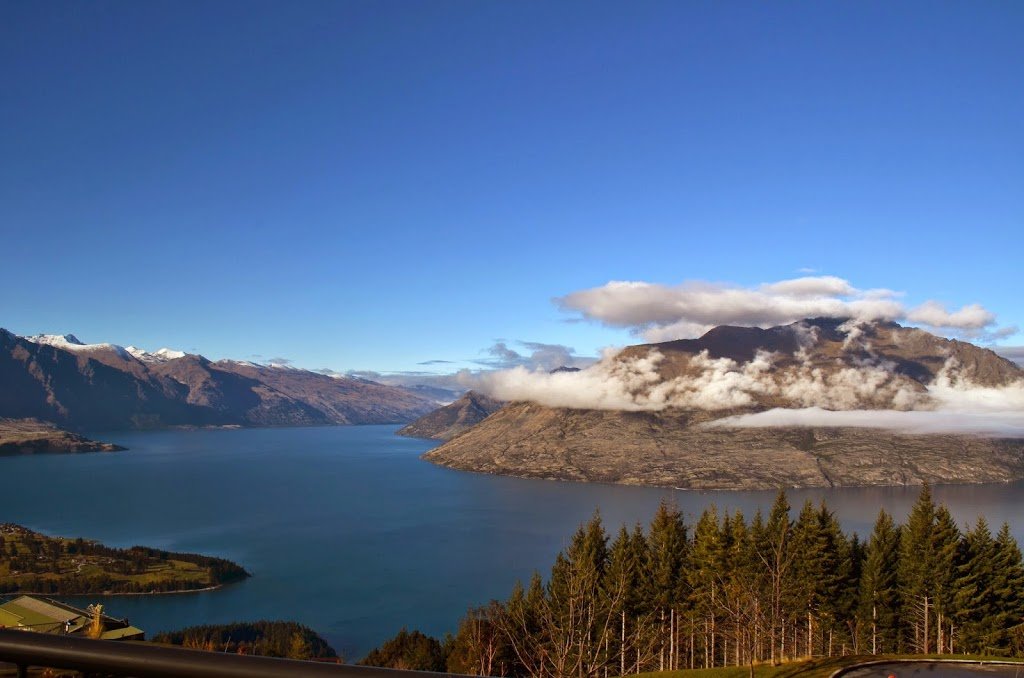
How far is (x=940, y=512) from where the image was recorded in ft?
129

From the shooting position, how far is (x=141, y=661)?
2166 mm

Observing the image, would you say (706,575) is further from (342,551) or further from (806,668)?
(342,551)

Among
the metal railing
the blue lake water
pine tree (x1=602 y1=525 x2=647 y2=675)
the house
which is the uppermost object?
the metal railing

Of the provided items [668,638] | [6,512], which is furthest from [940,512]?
[6,512]

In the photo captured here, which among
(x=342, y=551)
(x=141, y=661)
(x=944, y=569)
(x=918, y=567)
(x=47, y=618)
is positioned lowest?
(x=342, y=551)

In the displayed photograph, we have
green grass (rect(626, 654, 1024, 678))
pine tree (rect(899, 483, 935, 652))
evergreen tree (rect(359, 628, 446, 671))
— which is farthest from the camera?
evergreen tree (rect(359, 628, 446, 671))

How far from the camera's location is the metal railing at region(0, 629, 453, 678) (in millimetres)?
2064

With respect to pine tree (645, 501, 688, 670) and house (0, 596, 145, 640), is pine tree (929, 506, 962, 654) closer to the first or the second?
pine tree (645, 501, 688, 670)

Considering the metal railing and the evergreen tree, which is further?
the evergreen tree

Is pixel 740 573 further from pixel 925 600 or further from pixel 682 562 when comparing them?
pixel 925 600

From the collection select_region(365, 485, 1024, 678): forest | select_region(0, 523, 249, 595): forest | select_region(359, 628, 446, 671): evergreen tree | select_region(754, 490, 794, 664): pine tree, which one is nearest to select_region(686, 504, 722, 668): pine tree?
select_region(365, 485, 1024, 678): forest

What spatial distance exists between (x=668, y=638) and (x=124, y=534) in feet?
500

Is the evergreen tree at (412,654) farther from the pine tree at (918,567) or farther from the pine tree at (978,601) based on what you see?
the pine tree at (978,601)

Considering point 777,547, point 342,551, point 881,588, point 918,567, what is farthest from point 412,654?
point 342,551
